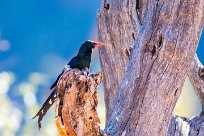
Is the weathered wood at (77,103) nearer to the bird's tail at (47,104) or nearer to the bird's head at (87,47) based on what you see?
the bird's tail at (47,104)

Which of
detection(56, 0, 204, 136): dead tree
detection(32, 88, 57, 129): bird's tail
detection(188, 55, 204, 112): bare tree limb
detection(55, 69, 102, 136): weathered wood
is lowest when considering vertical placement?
detection(55, 69, 102, 136): weathered wood

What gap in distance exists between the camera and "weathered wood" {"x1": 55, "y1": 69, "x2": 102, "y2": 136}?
2.58 m

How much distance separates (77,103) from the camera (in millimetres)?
2646

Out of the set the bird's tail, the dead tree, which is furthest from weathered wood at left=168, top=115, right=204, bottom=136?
the bird's tail

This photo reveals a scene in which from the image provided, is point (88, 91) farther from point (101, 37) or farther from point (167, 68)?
point (101, 37)

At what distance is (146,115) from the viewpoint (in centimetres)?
318

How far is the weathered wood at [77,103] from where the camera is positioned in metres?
2.58

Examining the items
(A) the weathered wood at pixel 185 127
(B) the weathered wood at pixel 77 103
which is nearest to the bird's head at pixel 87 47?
(B) the weathered wood at pixel 77 103

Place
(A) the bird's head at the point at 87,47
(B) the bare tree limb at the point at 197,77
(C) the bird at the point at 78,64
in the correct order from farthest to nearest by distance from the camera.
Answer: (B) the bare tree limb at the point at 197,77 < (A) the bird's head at the point at 87,47 < (C) the bird at the point at 78,64

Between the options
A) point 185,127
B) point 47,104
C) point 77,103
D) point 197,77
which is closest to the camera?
point 77,103

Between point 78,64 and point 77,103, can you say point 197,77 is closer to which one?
point 78,64

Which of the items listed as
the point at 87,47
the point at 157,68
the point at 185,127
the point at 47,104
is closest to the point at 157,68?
the point at 157,68

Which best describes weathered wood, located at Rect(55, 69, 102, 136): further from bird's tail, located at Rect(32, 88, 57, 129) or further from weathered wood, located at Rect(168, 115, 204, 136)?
weathered wood, located at Rect(168, 115, 204, 136)

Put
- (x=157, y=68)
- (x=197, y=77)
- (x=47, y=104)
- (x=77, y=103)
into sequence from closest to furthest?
(x=77, y=103)
(x=47, y=104)
(x=157, y=68)
(x=197, y=77)
